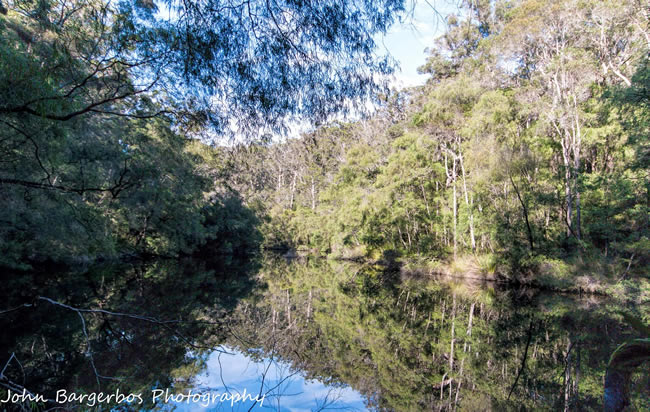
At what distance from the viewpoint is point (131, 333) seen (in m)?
6.66

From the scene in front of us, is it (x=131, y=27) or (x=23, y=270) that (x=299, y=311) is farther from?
(x=23, y=270)

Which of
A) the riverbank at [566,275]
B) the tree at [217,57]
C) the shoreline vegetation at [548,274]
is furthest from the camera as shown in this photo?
the shoreline vegetation at [548,274]

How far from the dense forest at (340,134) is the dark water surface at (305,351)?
226 centimetres

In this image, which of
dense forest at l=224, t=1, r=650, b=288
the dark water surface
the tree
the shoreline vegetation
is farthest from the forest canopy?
the shoreline vegetation

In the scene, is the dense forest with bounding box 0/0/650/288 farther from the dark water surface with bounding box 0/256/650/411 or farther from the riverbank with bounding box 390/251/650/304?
the dark water surface with bounding box 0/256/650/411

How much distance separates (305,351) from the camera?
Result: 6449mm

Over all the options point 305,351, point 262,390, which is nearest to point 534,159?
point 305,351

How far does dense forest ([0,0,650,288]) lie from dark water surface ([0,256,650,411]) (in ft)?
7.42

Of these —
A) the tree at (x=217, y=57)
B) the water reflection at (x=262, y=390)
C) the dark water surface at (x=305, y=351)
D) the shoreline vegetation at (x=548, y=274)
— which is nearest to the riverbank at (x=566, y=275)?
the shoreline vegetation at (x=548, y=274)

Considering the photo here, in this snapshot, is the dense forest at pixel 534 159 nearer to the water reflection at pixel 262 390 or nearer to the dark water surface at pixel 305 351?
the dark water surface at pixel 305 351

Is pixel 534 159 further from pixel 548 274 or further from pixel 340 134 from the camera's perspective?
pixel 340 134

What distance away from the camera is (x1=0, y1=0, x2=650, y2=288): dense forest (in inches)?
139

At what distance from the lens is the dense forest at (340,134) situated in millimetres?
3541

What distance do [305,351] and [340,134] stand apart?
381 centimetres
